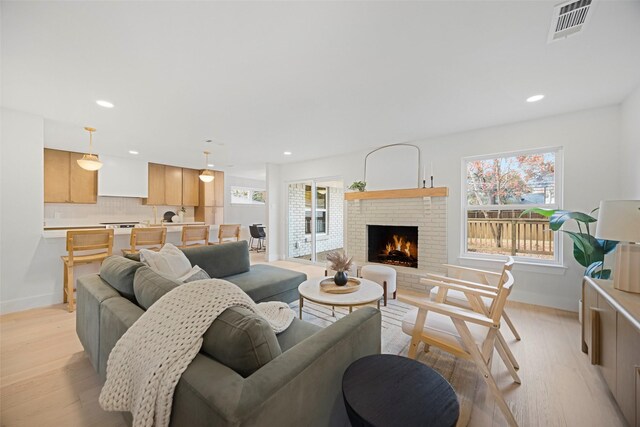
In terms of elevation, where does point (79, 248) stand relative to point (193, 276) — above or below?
above

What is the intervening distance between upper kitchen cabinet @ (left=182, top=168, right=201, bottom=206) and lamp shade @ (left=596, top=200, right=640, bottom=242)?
24.7 ft

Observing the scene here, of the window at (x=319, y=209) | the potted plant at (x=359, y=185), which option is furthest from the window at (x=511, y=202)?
the window at (x=319, y=209)

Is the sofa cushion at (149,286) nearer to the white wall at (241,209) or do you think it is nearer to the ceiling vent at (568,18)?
the ceiling vent at (568,18)

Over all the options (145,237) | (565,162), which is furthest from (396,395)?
(145,237)

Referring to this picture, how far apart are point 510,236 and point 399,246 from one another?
5.18ft

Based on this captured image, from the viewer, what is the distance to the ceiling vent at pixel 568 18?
1498 mm

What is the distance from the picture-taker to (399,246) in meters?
4.49

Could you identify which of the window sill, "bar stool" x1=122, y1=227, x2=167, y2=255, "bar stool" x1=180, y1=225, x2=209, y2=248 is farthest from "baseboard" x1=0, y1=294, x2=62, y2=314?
the window sill

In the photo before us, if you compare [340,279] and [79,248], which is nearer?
[340,279]

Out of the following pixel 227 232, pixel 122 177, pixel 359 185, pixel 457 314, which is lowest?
pixel 457 314

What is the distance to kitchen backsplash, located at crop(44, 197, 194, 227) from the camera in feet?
16.8

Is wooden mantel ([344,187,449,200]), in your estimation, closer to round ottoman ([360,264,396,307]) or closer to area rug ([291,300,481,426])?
round ottoman ([360,264,396,307])

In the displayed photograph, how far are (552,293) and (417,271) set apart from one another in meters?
1.58

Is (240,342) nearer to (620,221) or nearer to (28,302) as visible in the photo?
(620,221)
